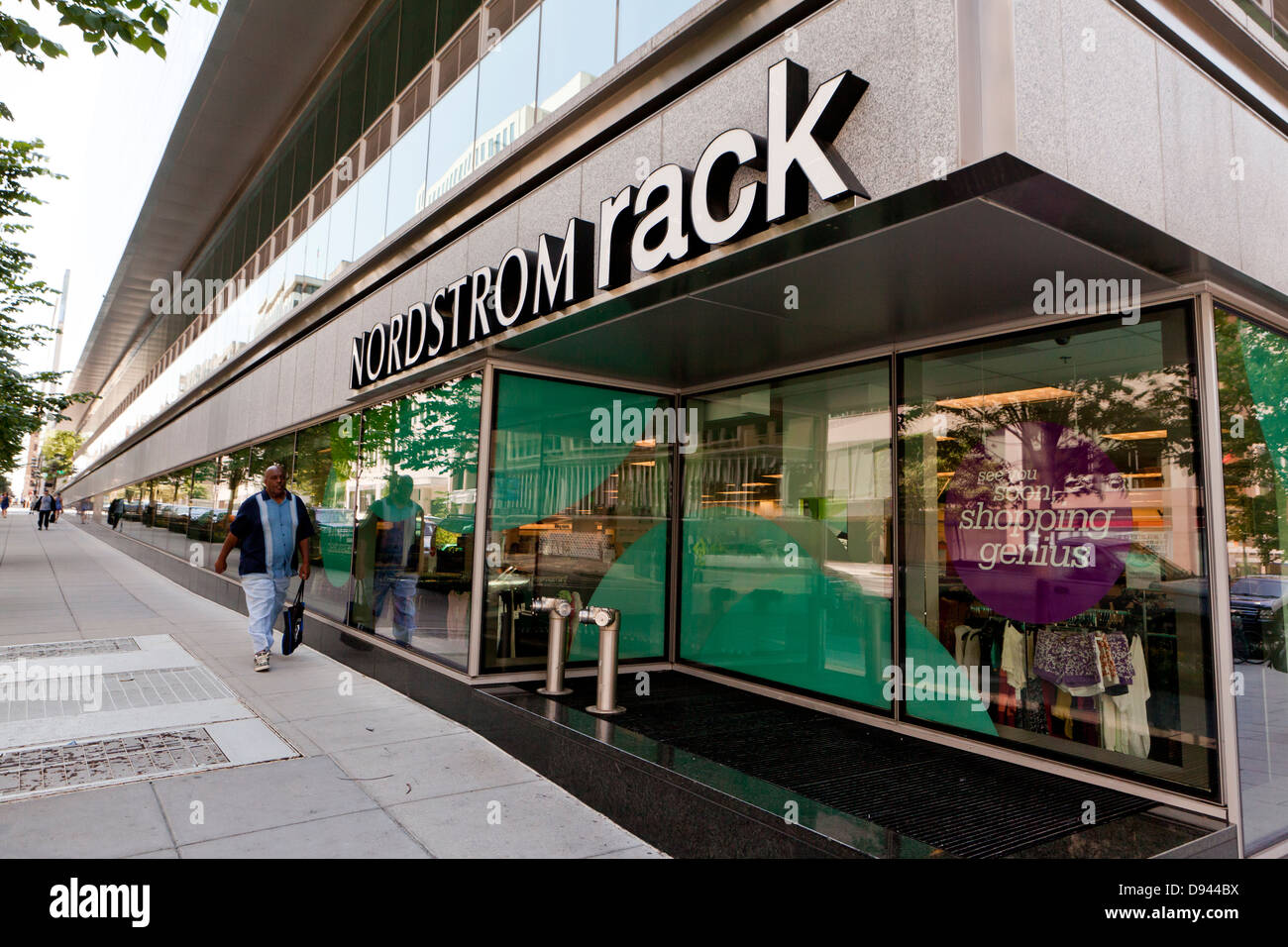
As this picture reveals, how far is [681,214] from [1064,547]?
10.4 feet

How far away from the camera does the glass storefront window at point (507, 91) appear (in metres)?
7.08

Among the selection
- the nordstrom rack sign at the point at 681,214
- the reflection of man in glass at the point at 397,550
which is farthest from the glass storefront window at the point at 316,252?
the nordstrom rack sign at the point at 681,214

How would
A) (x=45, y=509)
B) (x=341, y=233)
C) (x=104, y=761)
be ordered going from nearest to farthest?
(x=104, y=761), (x=341, y=233), (x=45, y=509)

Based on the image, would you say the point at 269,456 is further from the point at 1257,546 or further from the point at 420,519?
the point at 1257,546

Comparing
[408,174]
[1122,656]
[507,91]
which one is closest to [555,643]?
[1122,656]

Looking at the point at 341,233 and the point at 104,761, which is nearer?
the point at 104,761

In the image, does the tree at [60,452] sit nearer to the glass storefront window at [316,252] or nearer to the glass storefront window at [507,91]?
the glass storefront window at [316,252]

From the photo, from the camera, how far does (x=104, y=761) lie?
5.36 metres

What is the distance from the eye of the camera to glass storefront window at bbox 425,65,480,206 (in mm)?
8148

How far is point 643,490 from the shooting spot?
8000 mm

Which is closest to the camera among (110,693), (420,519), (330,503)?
(110,693)
